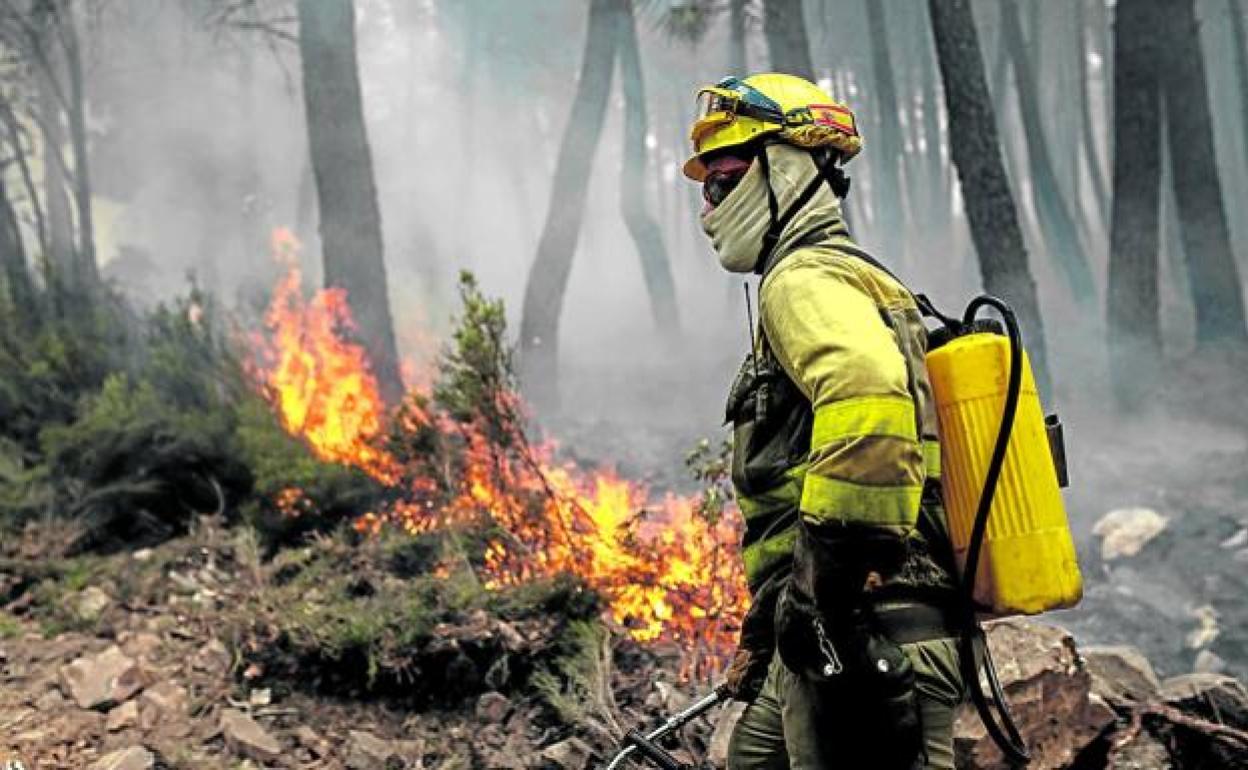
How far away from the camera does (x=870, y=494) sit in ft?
6.13

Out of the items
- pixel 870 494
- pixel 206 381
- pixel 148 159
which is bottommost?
pixel 870 494

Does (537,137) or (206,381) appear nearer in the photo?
(206,381)

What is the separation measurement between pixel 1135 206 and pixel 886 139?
1208 centimetres

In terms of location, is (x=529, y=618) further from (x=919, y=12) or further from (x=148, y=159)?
(x=148, y=159)

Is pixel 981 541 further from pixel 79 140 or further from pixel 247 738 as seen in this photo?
pixel 79 140

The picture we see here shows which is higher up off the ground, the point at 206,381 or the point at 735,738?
the point at 206,381

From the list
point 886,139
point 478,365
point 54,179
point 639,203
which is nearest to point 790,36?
point 478,365

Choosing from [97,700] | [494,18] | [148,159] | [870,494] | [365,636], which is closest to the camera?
[870,494]

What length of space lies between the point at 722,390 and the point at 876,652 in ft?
45.6

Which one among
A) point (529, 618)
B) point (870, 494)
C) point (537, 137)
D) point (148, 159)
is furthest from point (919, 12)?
point (870, 494)

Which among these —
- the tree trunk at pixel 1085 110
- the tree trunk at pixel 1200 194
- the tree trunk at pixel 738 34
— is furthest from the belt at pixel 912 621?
the tree trunk at pixel 1085 110

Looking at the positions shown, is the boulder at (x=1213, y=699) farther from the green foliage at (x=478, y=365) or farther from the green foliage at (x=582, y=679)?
the green foliage at (x=478, y=365)

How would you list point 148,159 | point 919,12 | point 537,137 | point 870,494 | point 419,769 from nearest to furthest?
point 870,494 < point 419,769 < point 919,12 < point 148,159 < point 537,137

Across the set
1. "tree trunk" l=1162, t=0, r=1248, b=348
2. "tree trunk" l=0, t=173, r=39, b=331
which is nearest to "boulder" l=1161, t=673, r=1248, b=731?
"tree trunk" l=1162, t=0, r=1248, b=348
